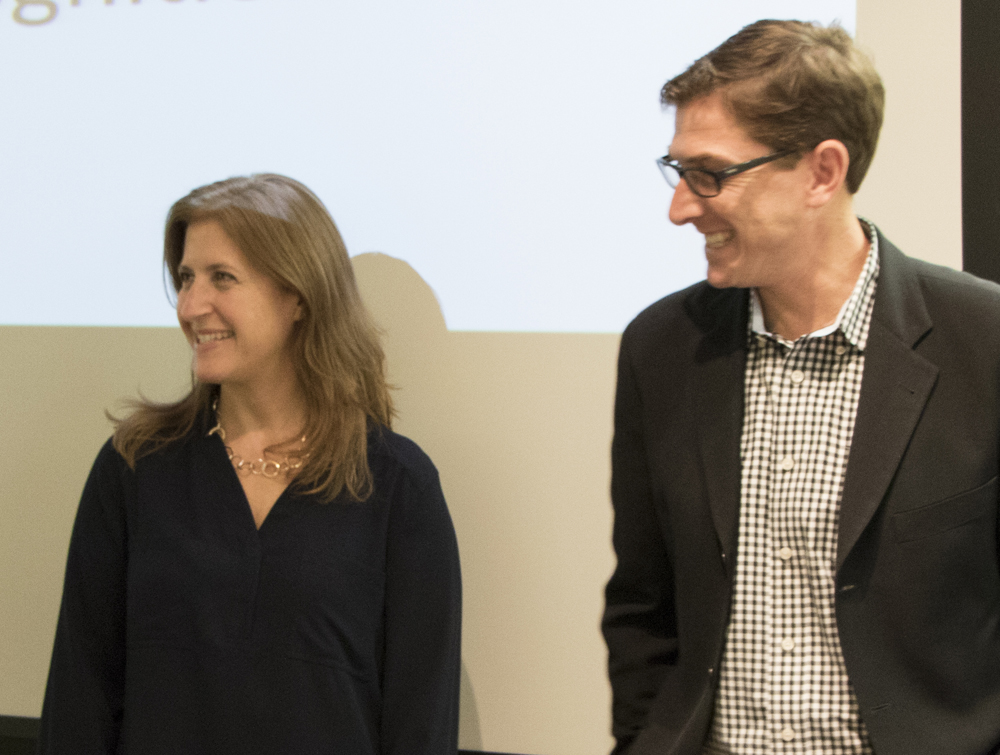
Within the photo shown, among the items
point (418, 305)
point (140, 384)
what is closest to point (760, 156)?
point (418, 305)

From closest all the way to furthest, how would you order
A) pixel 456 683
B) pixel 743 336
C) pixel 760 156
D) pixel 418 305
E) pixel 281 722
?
pixel 760 156 < pixel 743 336 < pixel 281 722 < pixel 456 683 < pixel 418 305

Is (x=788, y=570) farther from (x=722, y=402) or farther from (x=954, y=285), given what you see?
(x=954, y=285)

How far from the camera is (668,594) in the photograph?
1.56 m

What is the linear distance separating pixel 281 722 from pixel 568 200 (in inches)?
46.1

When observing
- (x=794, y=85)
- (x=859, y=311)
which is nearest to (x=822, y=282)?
(x=859, y=311)

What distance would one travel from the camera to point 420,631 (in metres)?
1.76

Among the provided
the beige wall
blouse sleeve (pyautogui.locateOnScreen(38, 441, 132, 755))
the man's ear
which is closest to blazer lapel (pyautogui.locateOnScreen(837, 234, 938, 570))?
the man's ear

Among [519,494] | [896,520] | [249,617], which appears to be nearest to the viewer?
[896,520]

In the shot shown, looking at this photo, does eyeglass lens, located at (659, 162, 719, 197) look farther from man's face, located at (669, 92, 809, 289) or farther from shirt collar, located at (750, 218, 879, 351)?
shirt collar, located at (750, 218, 879, 351)

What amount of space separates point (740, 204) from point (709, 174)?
0.20 ft

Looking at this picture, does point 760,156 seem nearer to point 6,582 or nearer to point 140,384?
point 140,384

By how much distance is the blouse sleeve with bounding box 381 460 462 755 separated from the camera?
173cm

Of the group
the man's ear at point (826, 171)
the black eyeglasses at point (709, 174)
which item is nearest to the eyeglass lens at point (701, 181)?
the black eyeglasses at point (709, 174)

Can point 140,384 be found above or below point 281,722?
above
